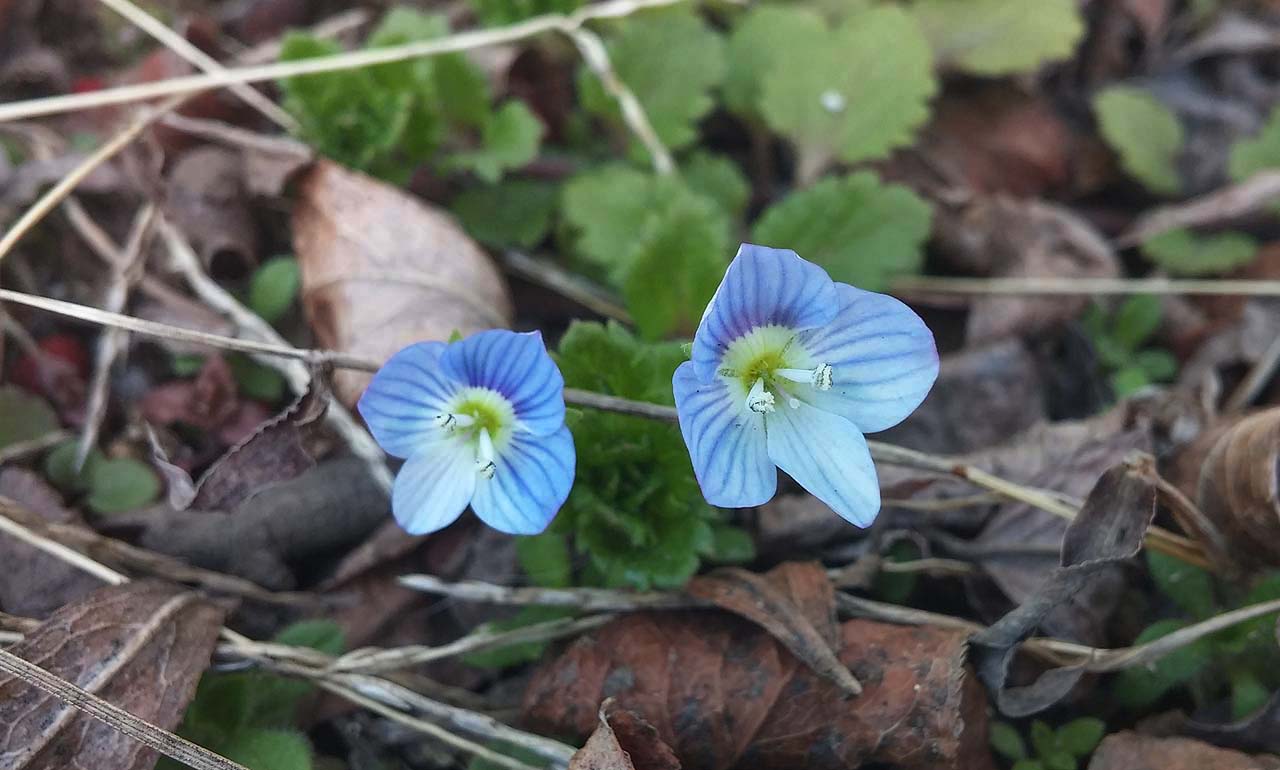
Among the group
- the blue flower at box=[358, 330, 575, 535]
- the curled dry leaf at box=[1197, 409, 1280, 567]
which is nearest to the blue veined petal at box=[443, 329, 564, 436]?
the blue flower at box=[358, 330, 575, 535]

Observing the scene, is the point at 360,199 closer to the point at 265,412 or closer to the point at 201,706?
the point at 265,412

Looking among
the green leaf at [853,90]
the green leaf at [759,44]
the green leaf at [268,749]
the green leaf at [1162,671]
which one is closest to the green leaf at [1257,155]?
the green leaf at [853,90]

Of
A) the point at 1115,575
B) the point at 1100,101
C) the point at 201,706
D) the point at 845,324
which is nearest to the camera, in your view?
the point at 845,324

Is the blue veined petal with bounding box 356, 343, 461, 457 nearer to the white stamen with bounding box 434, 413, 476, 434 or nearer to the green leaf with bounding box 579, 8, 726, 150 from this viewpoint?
the white stamen with bounding box 434, 413, 476, 434

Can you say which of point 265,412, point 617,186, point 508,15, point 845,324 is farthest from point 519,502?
point 508,15

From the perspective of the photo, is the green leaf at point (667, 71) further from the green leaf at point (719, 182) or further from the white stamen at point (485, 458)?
the white stamen at point (485, 458)

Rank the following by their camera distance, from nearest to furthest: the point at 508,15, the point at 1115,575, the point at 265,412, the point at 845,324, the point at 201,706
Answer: the point at 845,324 → the point at 201,706 → the point at 1115,575 → the point at 265,412 → the point at 508,15
